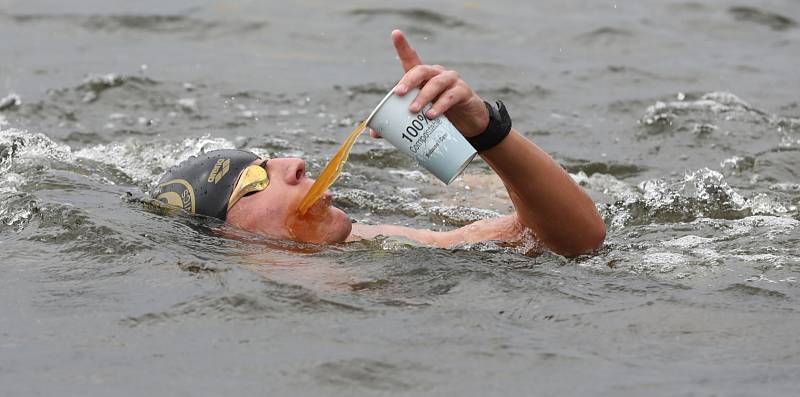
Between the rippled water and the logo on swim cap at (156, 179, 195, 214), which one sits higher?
the logo on swim cap at (156, 179, 195, 214)

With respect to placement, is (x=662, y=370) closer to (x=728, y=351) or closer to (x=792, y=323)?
(x=728, y=351)

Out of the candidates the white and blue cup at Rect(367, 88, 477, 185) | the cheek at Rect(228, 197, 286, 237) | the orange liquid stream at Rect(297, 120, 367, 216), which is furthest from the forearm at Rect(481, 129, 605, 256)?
the cheek at Rect(228, 197, 286, 237)

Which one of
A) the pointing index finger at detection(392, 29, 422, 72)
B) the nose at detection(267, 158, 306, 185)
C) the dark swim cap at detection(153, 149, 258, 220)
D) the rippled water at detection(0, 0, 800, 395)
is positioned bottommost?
the rippled water at detection(0, 0, 800, 395)

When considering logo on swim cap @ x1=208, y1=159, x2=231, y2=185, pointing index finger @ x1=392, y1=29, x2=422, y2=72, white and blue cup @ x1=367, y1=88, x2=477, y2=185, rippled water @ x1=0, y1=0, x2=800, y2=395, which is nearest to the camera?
rippled water @ x1=0, y1=0, x2=800, y2=395

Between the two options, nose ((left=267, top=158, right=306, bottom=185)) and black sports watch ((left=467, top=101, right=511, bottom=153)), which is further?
nose ((left=267, top=158, right=306, bottom=185))

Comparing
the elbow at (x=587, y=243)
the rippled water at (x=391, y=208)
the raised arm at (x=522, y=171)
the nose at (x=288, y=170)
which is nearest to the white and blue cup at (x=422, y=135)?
the raised arm at (x=522, y=171)

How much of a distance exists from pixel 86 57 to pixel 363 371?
7.81 meters

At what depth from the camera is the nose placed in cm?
525

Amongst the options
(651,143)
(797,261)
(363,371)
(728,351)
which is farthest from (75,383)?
(651,143)

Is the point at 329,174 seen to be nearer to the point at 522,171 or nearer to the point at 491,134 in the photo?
the point at 491,134

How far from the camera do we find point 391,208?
22.6ft

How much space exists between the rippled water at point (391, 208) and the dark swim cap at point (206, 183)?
11 centimetres

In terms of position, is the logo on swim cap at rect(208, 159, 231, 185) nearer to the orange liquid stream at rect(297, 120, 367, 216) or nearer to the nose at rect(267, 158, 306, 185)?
the nose at rect(267, 158, 306, 185)

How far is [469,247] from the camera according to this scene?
539 centimetres
